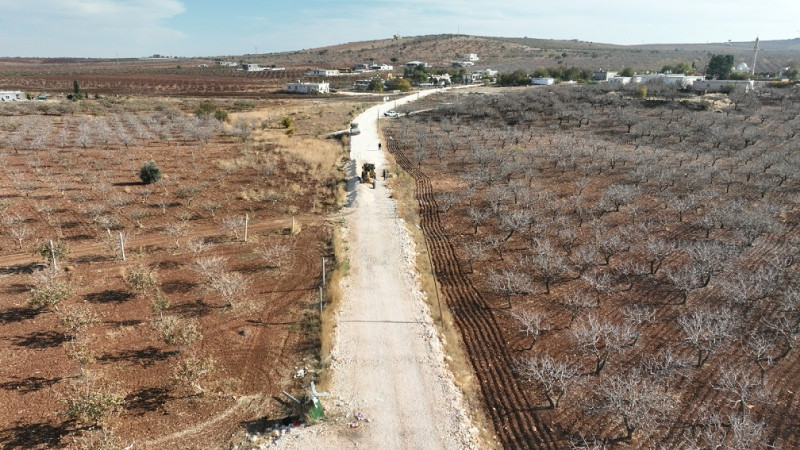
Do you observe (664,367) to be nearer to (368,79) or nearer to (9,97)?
(9,97)

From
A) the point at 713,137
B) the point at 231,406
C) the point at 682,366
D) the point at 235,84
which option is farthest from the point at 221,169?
the point at 235,84

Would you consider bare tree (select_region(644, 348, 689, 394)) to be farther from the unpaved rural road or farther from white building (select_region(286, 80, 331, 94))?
white building (select_region(286, 80, 331, 94))

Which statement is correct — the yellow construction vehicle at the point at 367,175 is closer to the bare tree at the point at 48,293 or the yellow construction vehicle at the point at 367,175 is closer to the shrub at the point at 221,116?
the bare tree at the point at 48,293

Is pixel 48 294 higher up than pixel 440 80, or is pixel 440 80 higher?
pixel 440 80

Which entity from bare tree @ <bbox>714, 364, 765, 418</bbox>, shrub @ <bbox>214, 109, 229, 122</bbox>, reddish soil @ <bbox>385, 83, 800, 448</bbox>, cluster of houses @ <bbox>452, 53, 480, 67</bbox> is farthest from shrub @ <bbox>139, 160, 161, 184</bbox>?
cluster of houses @ <bbox>452, 53, 480, 67</bbox>

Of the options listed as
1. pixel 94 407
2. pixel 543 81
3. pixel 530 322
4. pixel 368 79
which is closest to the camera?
pixel 94 407

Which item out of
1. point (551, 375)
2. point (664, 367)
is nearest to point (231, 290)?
point (551, 375)
